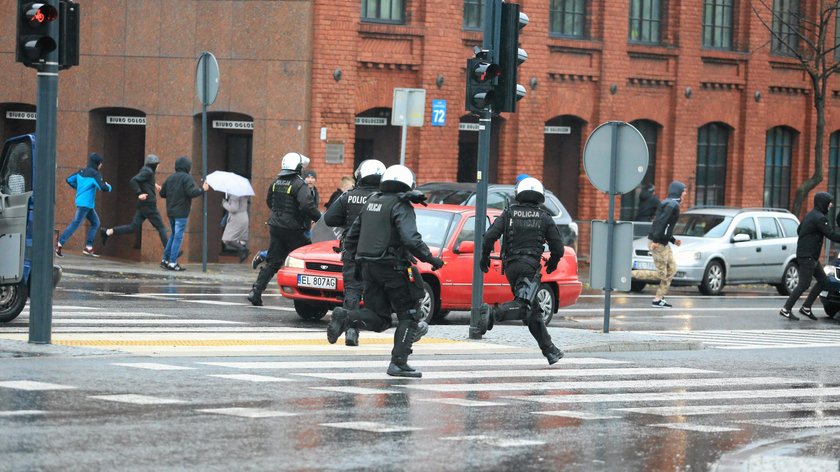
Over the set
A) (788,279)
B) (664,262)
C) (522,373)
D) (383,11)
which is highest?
(383,11)

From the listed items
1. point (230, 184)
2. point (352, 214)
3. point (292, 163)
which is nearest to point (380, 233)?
point (352, 214)

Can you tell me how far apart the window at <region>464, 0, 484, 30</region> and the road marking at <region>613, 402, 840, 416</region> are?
20044mm

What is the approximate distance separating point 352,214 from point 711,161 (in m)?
23.2

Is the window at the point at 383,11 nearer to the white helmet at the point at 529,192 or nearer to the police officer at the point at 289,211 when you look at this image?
the police officer at the point at 289,211

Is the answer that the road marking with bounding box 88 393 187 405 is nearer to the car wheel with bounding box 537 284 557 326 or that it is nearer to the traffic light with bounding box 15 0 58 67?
the traffic light with bounding box 15 0 58 67

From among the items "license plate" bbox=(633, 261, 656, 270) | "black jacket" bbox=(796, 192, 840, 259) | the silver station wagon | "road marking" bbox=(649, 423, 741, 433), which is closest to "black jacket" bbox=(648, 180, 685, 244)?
"black jacket" bbox=(796, 192, 840, 259)

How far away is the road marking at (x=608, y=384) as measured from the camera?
1226 cm

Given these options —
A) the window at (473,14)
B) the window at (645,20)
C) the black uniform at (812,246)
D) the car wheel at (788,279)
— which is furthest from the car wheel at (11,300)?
the window at (645,20)

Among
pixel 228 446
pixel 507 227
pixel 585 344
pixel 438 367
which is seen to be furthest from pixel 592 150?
pixel 228 446

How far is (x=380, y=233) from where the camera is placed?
12.8 metres

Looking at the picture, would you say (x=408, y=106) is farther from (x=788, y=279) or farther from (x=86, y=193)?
(x=788, y=279)

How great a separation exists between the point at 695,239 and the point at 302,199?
35.2 feet

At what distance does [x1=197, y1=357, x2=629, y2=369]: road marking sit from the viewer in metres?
13.2

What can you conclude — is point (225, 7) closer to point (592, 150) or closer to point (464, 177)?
point (464, 177)
